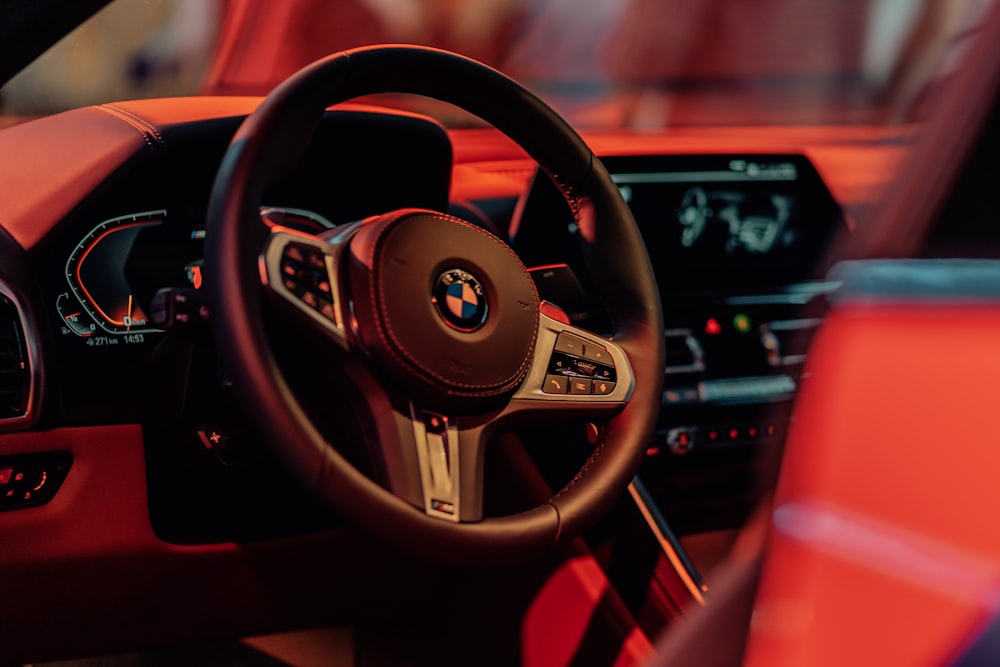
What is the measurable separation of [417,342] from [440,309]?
0.19 ft

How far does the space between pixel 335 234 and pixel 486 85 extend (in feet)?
1.05

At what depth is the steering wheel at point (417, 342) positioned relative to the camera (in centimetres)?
119

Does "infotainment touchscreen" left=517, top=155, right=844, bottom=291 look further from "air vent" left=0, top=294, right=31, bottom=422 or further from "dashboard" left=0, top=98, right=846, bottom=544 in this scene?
"air vent" left=0, top=294, right=31, bottom=422

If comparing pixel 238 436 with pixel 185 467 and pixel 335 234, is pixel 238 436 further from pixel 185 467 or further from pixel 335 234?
pixel 335 234

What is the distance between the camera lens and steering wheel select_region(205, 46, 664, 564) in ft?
3.91

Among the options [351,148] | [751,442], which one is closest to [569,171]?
[351,148]

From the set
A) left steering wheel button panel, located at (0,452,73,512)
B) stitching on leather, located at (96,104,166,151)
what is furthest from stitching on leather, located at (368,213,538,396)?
left steering wheel button panel, located at (0,452,73,512)

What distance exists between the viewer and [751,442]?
247 cm

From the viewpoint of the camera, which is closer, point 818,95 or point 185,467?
point 185,467

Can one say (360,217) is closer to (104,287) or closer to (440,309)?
(104,287)

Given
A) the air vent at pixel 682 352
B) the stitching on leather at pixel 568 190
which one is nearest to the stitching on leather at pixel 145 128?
the stitching on leather at pixel 568 190

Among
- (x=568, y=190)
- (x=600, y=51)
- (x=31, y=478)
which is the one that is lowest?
(x=600, y=51)

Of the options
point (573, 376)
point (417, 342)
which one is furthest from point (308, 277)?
point (573, 376)

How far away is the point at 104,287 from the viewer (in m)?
1.71
